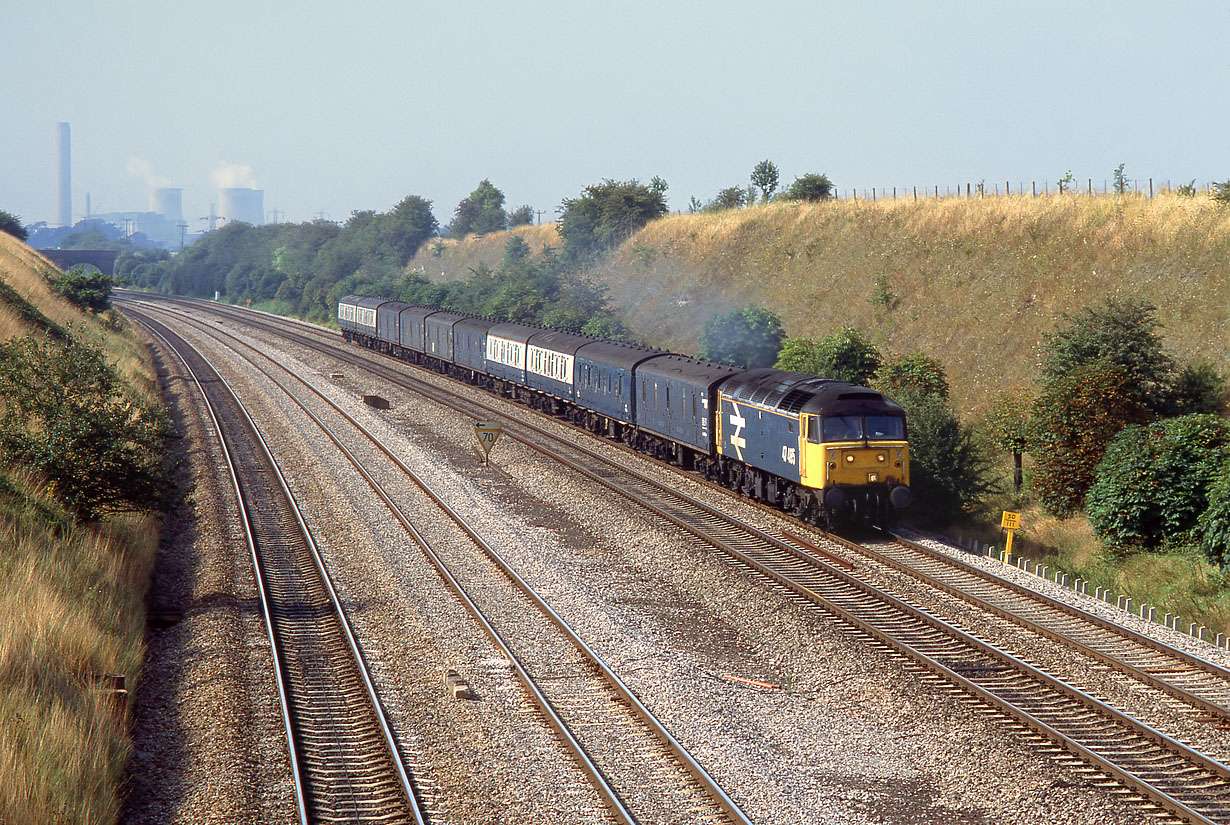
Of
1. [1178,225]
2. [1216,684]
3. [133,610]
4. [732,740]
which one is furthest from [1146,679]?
[1178,225]

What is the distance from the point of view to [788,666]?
14.7 metres

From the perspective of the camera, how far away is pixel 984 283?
46.2 m

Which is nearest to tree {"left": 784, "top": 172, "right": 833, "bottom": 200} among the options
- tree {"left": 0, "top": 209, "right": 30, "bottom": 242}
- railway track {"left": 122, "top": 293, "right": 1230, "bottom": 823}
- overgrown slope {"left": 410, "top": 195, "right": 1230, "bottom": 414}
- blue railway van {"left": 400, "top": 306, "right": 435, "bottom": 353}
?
overgrown slope {"left": 410, "top": 195, "right": 1230, "bottom": 414}

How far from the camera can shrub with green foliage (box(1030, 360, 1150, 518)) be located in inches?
933

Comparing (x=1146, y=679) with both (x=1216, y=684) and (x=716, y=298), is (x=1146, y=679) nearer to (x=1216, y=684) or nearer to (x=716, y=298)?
(x=1216, y=684)

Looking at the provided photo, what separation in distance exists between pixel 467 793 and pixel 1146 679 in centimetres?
905

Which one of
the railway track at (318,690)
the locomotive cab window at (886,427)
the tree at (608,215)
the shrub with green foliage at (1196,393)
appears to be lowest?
the railway track at (318,690)

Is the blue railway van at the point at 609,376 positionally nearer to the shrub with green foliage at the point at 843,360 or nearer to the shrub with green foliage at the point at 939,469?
the shrub with green foliage at the point at 843,360

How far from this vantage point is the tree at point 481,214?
131750mm

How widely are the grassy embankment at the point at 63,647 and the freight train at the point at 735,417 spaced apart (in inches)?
511

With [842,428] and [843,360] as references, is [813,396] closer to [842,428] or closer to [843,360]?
[842,428]

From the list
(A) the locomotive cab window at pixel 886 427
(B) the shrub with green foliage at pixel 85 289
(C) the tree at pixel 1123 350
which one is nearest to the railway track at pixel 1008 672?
(A) the locomotive cab window at pixel 886 427

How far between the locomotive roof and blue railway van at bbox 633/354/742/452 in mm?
1853

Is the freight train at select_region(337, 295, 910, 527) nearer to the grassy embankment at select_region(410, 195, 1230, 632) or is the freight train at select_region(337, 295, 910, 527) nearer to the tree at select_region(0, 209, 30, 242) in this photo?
the grassy embankment at select_region(410, 195, 1230, 632)
